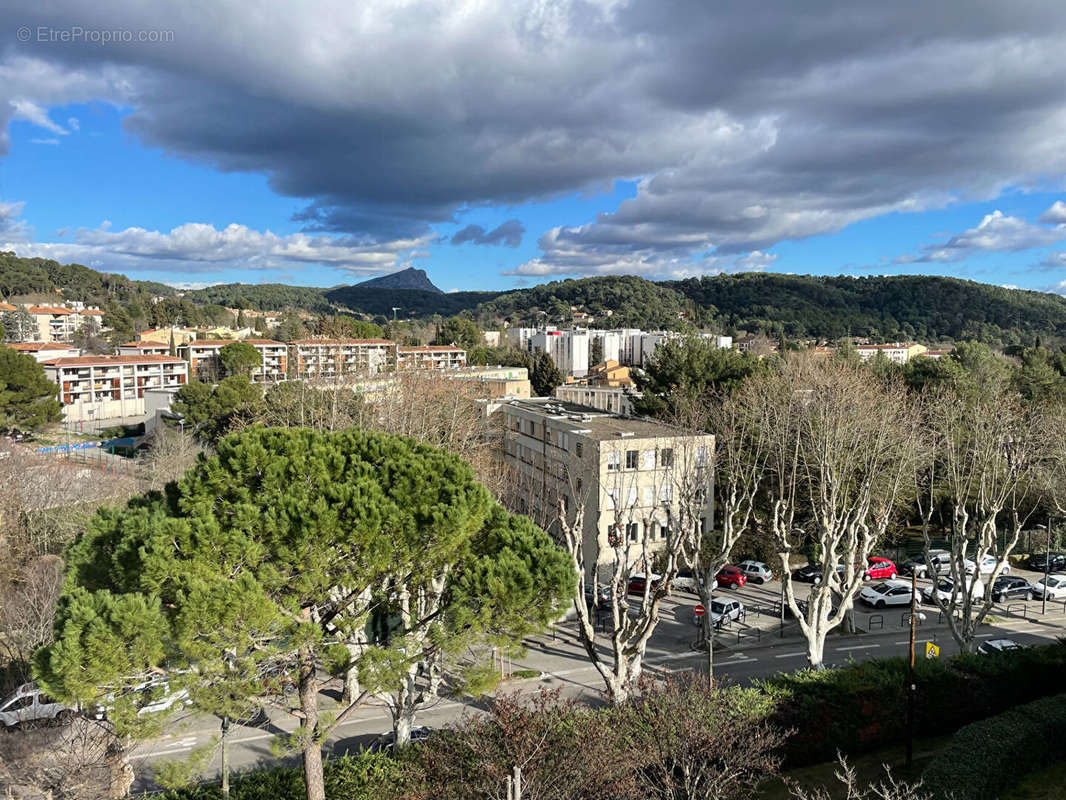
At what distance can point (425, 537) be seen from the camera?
433 inches

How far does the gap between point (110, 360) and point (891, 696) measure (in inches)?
3211

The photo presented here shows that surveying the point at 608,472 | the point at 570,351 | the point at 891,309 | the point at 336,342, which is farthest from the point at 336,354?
the point at 891,309

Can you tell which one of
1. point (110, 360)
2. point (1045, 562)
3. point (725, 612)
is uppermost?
point (110, 360)

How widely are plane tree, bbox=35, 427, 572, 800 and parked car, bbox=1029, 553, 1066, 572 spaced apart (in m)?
36.0

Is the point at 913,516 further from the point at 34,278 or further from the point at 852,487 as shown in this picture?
the point at 34,278

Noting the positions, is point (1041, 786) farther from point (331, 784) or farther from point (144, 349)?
point (144, 349)

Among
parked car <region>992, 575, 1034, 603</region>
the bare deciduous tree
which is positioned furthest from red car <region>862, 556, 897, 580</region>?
parked car <region>992, 575, 1034, 603</region>

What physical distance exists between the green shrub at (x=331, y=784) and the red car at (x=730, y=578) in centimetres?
2294

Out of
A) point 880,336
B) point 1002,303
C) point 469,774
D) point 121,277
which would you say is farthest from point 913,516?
point 121,277

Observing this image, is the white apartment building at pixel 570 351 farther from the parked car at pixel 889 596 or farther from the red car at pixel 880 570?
the parked car at pixel 889 596

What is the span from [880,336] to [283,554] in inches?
6287

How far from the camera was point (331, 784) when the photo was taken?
496 inches

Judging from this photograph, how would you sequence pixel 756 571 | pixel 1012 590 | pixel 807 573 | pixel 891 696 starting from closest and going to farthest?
pixel 891 696 < pixel 1012 590 < pixel 756 571 < pixel 807 573

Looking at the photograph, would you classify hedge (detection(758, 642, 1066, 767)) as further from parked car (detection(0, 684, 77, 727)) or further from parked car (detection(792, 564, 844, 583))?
parked car (detection(0, 684, 77, 727))
